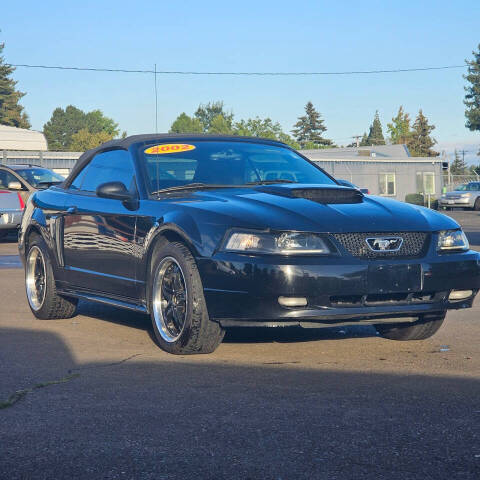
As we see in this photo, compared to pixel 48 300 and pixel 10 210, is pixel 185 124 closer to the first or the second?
pixel 10 210

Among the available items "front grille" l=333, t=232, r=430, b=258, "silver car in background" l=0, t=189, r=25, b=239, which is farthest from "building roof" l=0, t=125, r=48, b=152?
"front grille" l=333, t=232, r=430, b=258

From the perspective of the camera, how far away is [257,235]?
19.0ft

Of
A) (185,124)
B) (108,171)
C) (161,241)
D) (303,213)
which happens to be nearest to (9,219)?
(108,171)

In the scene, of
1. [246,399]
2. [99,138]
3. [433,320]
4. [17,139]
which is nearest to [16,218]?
[433,320]

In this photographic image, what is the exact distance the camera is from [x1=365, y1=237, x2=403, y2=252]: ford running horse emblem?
5.89 metres

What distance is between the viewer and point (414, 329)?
22.6 feet

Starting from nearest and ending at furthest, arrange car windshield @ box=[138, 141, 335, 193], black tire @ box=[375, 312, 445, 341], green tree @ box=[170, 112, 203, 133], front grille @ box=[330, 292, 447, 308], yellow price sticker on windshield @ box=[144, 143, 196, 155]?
front grille @ box=[330, 292, 447, 308]
black tire @ box=[375, 312, 445, 341]
car windshield @ box=[138, 141, 335, 193]
yellow price sticker on windshield @ box=[144, 143, 196, 155]
green tree @ box=[170, 112, 203, 133]

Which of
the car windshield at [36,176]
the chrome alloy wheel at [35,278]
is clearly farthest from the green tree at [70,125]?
the chrome alloy wheel at [35,278]

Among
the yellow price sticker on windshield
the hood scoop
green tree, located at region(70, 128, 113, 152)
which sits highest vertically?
green tree, located at region(70, 128, 113, 152)

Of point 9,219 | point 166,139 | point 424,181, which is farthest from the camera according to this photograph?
point 424,181

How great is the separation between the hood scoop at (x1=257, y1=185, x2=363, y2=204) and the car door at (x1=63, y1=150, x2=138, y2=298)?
1100 mm

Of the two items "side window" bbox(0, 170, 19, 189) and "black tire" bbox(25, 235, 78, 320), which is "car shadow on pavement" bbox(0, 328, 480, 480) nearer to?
"black tire" bbox(25, 235, 78, 320)

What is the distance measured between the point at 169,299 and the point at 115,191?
1014mm

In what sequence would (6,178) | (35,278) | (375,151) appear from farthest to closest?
(375,151) < (6,178) < (35,278)
